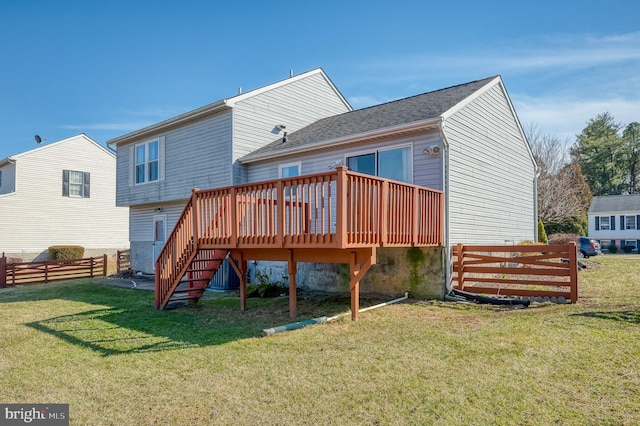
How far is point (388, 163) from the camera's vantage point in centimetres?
1025

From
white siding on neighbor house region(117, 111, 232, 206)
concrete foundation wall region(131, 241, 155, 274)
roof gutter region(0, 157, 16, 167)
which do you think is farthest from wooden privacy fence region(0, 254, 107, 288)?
roof gutter region(0, 157, 16, 167)

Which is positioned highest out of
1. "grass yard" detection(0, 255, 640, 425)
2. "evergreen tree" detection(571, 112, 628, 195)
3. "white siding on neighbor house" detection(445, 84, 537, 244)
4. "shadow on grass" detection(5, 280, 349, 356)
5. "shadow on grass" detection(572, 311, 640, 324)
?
"evergreen tree" detection(571, 112, 628, 195)

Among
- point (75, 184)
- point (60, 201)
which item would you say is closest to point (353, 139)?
point (60, 201)

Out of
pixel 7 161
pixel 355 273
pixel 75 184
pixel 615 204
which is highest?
pixel 7 161

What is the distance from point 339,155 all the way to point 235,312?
4922mm

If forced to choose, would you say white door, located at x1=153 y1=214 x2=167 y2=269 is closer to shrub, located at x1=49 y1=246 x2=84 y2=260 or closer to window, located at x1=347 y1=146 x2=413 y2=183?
window, located at x1=347 y1=146 x2=413 y2=183

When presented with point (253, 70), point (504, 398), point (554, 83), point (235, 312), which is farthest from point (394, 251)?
point (554, 83)

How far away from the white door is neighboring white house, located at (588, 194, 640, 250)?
34.5 meters

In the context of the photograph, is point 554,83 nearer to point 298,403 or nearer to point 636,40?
point 636,40

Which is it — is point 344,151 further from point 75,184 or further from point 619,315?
point 75,184

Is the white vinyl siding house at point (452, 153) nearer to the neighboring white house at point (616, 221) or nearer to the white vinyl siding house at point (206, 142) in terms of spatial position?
the white vinyl siding house at point (206, 142)

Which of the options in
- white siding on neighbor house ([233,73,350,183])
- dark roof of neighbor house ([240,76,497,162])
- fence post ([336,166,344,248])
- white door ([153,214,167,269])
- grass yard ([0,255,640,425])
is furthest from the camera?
white door ([153,214,167,269])

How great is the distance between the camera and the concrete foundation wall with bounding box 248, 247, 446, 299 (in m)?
9.38

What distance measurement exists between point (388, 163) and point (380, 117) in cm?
194
